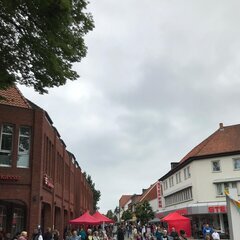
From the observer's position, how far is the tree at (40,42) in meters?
12.5

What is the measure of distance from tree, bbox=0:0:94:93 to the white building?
33418mm

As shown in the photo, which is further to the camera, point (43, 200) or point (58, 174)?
point (58, 174)

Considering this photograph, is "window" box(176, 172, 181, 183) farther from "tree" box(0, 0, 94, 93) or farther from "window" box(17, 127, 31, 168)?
"tree" box(0, 0, 94, 93)

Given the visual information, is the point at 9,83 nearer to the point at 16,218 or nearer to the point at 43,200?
the point at 43,200

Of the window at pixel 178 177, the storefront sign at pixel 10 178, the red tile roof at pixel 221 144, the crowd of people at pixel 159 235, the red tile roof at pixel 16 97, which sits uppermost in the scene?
the red tile roof at pixel 221 144

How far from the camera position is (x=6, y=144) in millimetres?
21859

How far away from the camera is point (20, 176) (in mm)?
21750

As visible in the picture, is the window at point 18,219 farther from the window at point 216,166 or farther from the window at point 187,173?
the window at point 187,173

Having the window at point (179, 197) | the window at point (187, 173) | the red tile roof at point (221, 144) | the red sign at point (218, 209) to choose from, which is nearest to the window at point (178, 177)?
the window at point (179, 197)

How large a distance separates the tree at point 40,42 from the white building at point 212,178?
33.4m

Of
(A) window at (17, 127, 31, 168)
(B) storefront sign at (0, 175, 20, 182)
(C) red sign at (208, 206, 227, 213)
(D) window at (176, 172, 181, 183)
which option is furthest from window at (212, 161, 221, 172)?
(B) storefront sign at (0, 175, 20, 182)

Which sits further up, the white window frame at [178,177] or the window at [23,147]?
the white window frame at [178,177]

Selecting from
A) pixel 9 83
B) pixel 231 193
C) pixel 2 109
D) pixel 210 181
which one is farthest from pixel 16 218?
pixel 210 181

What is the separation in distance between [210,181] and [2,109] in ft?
100
